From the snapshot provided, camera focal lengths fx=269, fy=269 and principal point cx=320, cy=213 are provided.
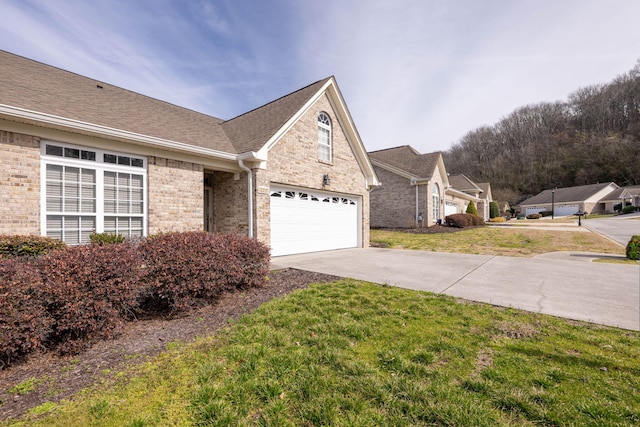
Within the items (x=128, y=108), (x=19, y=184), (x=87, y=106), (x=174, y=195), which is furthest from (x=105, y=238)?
(x=128, y=108)

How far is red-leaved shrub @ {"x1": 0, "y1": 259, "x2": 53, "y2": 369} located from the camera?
110 inches

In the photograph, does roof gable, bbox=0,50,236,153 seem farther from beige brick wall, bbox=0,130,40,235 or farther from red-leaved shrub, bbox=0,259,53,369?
red-leaved shrub, bbox=0,259,53,369

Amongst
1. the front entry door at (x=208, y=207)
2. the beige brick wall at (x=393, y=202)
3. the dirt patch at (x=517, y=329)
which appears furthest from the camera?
the beige brick wall at (x=393, y=202)

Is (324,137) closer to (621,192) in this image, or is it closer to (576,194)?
(576,194)

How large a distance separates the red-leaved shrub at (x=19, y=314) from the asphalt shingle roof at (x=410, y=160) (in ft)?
69.0

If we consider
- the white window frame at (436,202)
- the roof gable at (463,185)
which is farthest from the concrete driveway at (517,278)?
the roof gable at (463,185)

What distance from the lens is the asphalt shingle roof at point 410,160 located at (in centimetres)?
2111

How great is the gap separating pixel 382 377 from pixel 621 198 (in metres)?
69.5

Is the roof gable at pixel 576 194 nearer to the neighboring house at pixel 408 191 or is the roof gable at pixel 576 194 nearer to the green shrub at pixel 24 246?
the neighboring house at pixel 408 191

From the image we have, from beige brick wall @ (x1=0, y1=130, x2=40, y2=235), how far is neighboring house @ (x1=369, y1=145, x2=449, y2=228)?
20.3 meters

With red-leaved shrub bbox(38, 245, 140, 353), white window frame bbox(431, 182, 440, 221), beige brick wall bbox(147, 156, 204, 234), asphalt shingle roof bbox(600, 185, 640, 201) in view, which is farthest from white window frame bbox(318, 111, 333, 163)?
asphalt shingle roof bbox(600, 185, 640, 201)

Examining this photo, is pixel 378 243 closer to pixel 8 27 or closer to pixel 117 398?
pixel 117 398

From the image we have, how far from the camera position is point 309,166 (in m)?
10.8

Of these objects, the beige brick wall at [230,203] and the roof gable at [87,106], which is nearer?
the roof gable at [87,106]
